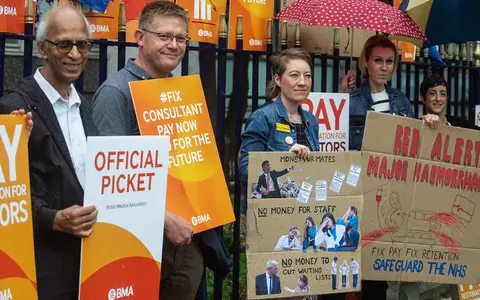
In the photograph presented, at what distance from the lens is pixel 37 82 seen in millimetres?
3867

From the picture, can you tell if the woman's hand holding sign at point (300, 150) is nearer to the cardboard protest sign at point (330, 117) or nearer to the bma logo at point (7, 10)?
the cardboard protest sign at point (330, 117)

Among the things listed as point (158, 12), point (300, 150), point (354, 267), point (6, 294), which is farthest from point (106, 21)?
point (6, 294)

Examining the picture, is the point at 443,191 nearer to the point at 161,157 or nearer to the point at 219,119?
the point at 219,119

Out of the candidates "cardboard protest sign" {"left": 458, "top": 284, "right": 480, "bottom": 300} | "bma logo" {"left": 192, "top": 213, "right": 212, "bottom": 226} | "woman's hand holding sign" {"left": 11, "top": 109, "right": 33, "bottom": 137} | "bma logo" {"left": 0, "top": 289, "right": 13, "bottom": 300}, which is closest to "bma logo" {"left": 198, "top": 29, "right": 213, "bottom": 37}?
"bma logo" {"left": 192, "top": 213, "right": 212, "bottom": 226}

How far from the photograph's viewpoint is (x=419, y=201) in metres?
5.59

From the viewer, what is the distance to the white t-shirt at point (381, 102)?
19.5ft

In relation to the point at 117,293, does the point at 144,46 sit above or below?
above

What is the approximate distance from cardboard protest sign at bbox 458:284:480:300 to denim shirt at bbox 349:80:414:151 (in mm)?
1282

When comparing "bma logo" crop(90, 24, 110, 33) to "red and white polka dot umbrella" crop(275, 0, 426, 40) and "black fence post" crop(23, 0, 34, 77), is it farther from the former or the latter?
"red and white polka dot umbrella" crop(275, 0, 426, 40)

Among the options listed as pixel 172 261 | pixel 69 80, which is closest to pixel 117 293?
pixel 172 261

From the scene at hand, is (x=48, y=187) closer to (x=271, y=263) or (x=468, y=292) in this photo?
(x=271, y=263)

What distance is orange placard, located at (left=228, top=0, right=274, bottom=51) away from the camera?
593cm

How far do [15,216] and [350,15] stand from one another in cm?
303

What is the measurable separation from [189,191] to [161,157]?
50 centimetres
